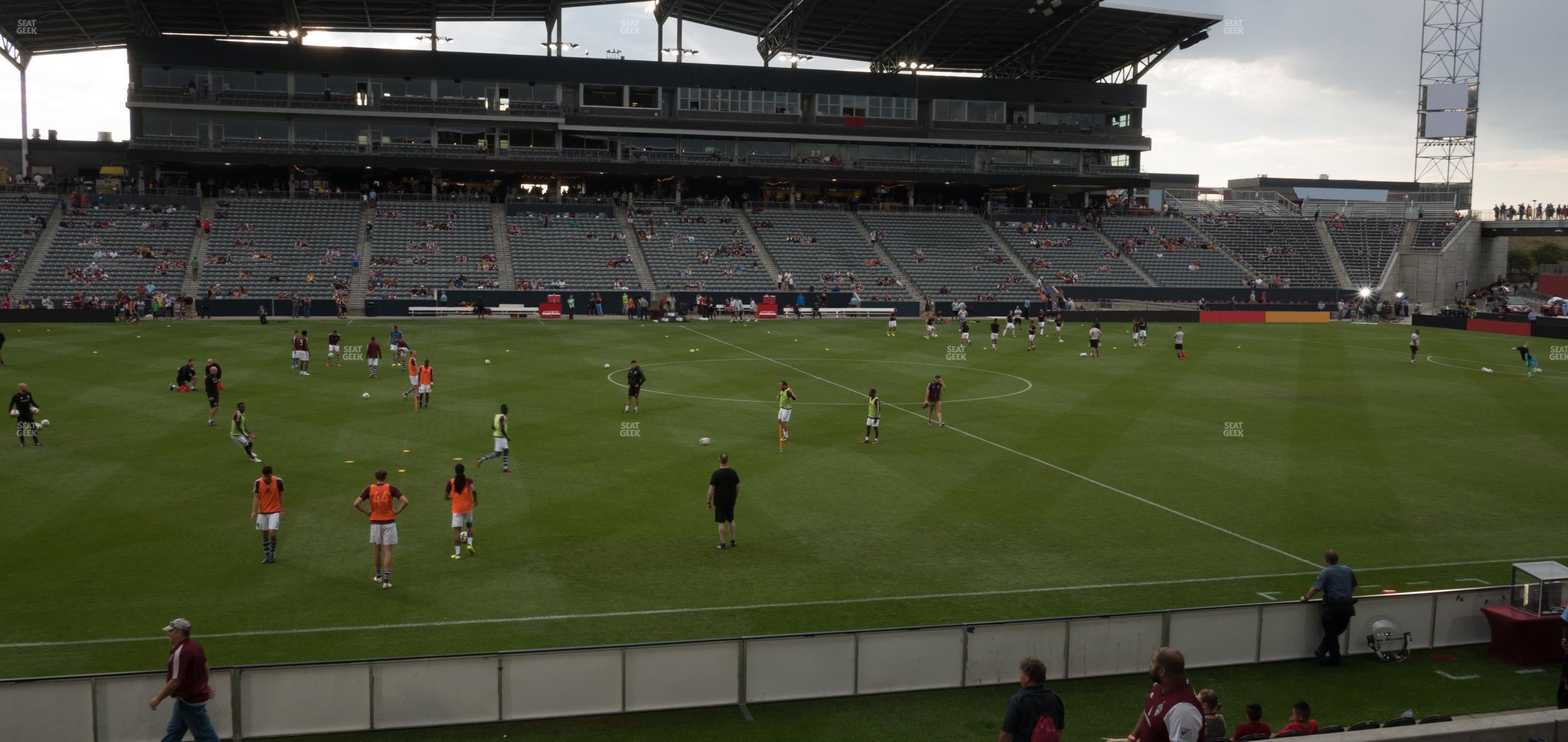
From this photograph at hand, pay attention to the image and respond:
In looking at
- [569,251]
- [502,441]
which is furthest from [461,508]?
[569,251]

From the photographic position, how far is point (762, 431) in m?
29.1

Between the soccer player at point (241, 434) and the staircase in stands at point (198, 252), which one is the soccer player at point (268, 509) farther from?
the staircase in stands at point (198, 252)

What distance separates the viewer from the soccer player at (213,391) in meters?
29.2

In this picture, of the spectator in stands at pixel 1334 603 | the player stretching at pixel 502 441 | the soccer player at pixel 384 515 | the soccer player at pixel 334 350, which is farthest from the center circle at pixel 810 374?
the spectator in stands at pixel 1334 603

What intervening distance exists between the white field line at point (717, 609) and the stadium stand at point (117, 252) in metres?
57.8

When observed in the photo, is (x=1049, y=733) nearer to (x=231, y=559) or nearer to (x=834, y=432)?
(x=231, y=559)

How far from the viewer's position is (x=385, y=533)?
1616 cm

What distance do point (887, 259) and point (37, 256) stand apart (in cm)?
5654

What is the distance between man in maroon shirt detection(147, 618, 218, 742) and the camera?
33.3 feet

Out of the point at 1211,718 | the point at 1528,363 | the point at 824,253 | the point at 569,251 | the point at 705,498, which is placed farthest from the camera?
the point at 824,253

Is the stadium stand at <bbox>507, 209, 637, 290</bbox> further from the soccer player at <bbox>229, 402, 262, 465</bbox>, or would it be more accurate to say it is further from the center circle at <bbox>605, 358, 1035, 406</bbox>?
the soccer player at <bbox>229, 402, 262, 465</bbox>

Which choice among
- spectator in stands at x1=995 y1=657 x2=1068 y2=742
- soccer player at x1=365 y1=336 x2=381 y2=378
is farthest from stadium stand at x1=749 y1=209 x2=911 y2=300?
spectator in stands at x1=995 y1=657 x2=1068 y2=742

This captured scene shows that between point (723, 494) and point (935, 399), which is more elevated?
point (935, 399)

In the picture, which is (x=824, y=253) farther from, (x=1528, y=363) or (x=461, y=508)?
(x=461, y=508)
